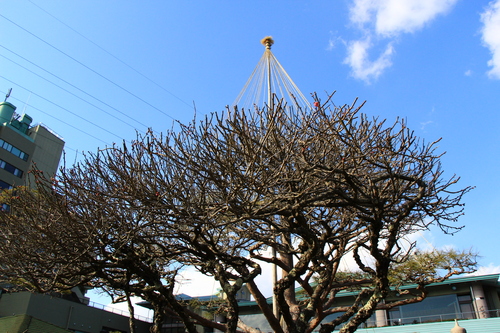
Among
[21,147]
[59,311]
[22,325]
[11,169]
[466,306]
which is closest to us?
[22,325]

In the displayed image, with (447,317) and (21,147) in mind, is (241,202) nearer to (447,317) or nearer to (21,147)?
(447,317)

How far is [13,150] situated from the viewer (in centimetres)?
3588

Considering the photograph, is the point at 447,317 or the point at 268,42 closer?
the point at 268,42

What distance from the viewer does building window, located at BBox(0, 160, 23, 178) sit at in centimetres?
3441

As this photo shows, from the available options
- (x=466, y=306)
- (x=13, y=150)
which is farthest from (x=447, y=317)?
(x=13, y=150)

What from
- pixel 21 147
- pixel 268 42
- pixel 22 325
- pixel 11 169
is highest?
pixel 21 147

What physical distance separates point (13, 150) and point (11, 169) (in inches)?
80.3

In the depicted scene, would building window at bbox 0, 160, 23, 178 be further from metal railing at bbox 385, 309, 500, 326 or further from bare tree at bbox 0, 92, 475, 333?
metal railing at bbox 385, 309, 500, 326

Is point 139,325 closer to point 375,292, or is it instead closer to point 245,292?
point 245,292

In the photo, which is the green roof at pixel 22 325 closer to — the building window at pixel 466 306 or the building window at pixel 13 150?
the building window at pixel 466 306

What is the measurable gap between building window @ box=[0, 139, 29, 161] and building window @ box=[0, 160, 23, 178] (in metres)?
1.37

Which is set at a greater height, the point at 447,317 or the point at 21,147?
the point at 21,147

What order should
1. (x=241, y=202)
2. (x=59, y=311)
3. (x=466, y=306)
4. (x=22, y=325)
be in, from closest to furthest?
1. (x=241, y=202)
2. (x=22, y=325)
3. (x=466, y=306)
4. (x=59, y=311)

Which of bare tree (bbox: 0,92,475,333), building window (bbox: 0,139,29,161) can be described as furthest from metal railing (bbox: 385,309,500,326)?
building window (bbox: 0,139,29,161)
